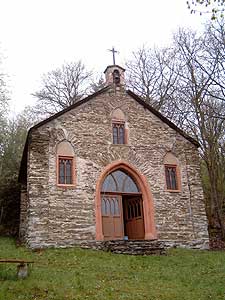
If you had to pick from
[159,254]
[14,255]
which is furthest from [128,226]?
[14,255]

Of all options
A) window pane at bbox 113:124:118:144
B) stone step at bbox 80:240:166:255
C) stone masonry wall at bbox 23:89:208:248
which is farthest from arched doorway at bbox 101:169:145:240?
window pane at bbox 113:124:118:144

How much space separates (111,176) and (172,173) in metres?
2.97

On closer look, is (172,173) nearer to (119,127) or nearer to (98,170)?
(119,127)

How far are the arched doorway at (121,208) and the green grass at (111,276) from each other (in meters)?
2.33

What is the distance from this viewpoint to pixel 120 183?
16.9 metres

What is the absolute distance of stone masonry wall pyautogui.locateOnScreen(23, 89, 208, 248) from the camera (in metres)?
14.9

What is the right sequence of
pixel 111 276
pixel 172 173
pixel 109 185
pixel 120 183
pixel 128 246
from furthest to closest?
pixel 172 173
pixel 120 183
pixel 109 185
pixel 128 246
pixel 111 276

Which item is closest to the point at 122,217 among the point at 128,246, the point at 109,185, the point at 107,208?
the point at 107,208

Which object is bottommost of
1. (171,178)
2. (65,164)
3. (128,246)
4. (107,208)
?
(128,246)

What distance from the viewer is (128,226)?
57.3ft

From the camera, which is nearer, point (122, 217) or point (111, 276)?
point (111, 276)

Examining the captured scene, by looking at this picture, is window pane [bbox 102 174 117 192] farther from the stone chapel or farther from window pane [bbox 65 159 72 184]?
window pane [bbox 65 159 72 184]

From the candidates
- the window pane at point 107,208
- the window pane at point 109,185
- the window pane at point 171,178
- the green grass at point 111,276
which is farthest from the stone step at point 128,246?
the window pane at point 171,178

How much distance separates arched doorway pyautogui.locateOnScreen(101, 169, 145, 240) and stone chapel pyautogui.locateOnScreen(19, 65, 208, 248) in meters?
0.04
